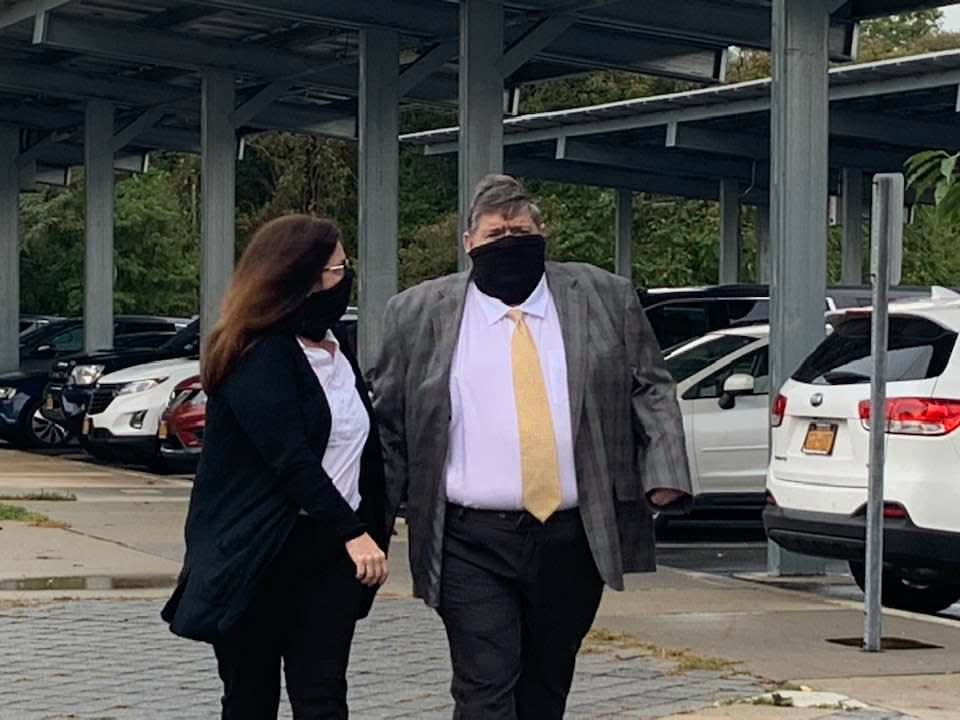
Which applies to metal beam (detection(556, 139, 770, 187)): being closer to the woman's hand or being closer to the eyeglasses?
the eyeglasses

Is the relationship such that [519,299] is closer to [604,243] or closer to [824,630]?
[824,630]

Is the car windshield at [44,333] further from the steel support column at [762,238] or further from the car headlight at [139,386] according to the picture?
the steel support column at [762,238]

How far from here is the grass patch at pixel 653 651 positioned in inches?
394

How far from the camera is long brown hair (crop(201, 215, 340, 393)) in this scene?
6.17 meters

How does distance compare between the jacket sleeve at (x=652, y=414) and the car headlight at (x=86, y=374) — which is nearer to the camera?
the jacket sleeve at (x=652, y=414)

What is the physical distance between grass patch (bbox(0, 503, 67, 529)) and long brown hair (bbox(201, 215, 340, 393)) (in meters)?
10.8

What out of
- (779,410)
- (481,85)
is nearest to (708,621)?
(779,410)

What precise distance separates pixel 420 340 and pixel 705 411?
1041cm

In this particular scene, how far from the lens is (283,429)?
6031 mm

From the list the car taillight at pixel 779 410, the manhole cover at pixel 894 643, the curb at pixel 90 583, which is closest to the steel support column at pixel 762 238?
the car taillight at pixel 779 410

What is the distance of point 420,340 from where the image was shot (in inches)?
255

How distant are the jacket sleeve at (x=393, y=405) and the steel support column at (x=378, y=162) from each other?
15765mm

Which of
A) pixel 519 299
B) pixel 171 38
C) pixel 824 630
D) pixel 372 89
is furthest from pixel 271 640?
pixel 171 38

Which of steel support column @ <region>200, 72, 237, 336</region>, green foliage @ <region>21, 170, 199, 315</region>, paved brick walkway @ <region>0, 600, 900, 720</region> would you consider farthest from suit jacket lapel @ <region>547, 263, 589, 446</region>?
green foliage @ <region>21, 170, 199, 315</region>
